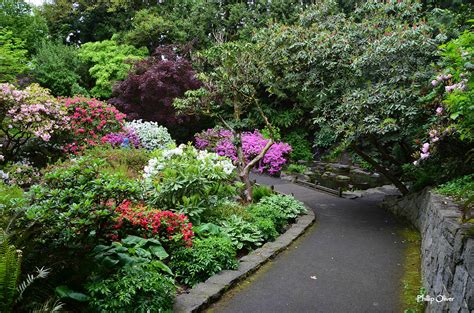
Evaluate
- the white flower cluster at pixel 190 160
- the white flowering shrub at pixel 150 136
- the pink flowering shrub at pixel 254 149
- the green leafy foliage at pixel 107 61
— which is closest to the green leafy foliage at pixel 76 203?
the white flower cluster at pixel 190 160

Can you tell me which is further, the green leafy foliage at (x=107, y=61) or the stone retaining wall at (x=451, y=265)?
the green leafy foliage at (x=107, y=61)

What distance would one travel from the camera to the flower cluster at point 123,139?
401 inches

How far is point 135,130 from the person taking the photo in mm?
11672

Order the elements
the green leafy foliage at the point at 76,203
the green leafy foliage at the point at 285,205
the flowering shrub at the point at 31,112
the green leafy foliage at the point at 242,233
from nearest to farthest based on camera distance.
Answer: the green leafy foliage at the point at 76,203 → the green leafy foliage at the point at 242,233 → the green leafy foliage at the point at 285,205 → the flowering shrub at the point at 31,112

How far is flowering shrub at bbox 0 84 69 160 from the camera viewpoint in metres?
8.05

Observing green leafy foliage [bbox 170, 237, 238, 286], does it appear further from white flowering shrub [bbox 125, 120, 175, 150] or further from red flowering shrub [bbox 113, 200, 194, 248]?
white flowering shrub [bbox 125, 120, 175, 150]

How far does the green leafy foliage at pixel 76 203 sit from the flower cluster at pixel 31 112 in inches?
207

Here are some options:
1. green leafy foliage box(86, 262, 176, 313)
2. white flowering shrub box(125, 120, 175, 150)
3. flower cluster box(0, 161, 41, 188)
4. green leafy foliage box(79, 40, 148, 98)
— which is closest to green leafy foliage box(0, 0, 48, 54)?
green leafy foliage box(79, 40, 148, 98)

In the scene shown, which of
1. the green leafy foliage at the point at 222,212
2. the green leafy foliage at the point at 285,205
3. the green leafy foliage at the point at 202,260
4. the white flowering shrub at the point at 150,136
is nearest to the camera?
the green leafy foliage at the point at 202,260

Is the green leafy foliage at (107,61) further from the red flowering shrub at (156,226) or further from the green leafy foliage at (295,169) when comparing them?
the red flowering shrub at (156,226)

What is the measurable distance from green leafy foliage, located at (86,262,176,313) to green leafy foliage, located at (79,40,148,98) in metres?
13.5

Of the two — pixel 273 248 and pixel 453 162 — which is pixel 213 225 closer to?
A: pixel 273 248

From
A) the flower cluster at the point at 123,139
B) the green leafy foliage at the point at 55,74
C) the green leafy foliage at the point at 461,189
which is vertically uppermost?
the green leafy foliage at the point at 55,74

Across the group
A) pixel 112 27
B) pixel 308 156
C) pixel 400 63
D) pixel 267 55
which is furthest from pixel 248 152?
pixel 112 27
